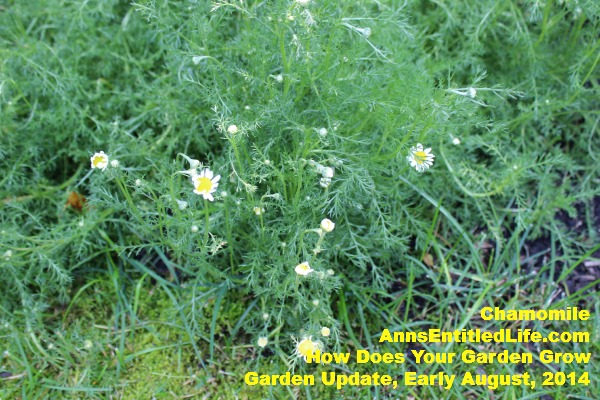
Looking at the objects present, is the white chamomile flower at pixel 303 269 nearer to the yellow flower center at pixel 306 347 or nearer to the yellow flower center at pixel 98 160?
the yellow flower center at pixel 306 347

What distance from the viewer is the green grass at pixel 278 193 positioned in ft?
8.05

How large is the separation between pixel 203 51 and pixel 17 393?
182cm

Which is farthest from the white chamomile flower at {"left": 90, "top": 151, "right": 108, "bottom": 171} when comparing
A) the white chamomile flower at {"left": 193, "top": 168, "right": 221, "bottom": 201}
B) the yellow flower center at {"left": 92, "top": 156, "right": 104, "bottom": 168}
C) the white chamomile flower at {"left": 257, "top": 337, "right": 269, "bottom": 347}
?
the white chamomile flower at {"left": 257, "top": 337, "right": 269, "bottom": 347}

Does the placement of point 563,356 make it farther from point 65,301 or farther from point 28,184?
point 28,184

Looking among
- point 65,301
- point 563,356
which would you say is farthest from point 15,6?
point 563,356

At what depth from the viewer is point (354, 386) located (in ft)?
8.61

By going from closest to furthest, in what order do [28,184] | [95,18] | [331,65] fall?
[331,65] < [28,184] < [95,18]

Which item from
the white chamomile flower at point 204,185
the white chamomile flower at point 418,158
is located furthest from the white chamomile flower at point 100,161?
the white chamomile flower at point 418,158

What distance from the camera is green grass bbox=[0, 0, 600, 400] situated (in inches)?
96.7

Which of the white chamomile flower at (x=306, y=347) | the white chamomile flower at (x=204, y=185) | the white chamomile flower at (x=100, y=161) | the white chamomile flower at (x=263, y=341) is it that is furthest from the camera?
the white chamomile flower at (x=263, y=341)

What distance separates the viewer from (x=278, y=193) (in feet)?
7.70

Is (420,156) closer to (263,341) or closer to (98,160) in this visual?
(263,341)

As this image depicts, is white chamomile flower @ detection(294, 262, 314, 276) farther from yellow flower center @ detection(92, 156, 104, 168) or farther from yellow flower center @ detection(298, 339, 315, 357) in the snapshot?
yellow flower center @ detection(92, 156, 104, 168)

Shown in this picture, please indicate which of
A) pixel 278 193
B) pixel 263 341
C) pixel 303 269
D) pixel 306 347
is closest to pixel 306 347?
pixel 306 347
